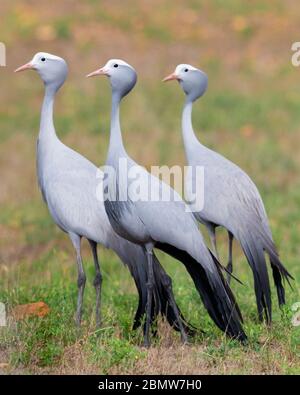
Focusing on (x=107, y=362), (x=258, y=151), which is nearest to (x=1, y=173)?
(x=258, y=151)

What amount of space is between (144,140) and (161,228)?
22.4ft

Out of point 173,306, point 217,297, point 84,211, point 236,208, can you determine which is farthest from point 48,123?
point 217,297

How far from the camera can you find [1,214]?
442 inches

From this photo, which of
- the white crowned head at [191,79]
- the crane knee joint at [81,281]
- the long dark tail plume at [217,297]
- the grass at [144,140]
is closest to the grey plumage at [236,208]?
the white crowned head at [191,79]

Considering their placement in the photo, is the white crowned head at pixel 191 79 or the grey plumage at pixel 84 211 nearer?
the grey plumage at pixel 84 211

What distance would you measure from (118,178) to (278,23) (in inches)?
433

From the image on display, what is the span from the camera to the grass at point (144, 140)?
618 centimetres

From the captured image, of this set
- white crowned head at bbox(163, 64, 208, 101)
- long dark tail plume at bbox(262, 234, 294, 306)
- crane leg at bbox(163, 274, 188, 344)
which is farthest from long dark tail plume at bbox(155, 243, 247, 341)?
white crowned head at bbox(163, 64, 208, 101)

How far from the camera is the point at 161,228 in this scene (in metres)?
6.18

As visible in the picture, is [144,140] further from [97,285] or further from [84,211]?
[84,211]

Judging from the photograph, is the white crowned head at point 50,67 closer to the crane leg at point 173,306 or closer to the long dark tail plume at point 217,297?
the long dark tail plume at point 217,297

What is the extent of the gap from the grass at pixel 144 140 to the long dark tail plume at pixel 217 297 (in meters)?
0.09

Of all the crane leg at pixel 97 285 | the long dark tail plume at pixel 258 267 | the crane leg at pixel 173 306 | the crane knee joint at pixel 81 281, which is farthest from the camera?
the crane knee joint at pixel 81 281
